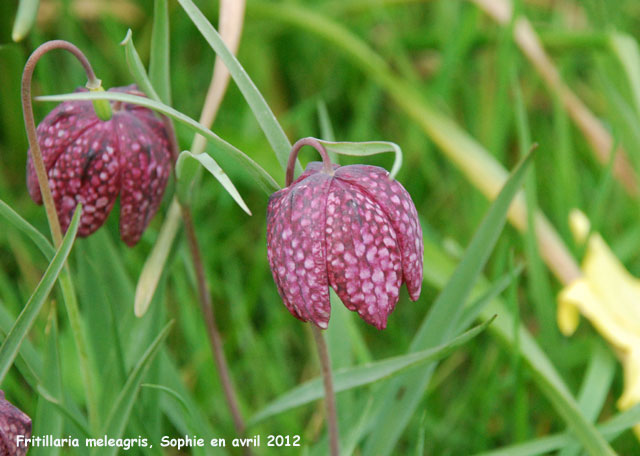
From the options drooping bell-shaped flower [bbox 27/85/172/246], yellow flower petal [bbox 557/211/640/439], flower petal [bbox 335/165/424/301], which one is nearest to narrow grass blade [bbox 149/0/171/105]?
drooping bell-shaped flower [bbox 27/85/172/246]

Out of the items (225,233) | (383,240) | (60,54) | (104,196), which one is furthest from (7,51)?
(383,240)

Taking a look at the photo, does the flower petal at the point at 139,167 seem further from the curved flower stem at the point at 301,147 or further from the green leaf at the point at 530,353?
the green leaf at the point at 530,353

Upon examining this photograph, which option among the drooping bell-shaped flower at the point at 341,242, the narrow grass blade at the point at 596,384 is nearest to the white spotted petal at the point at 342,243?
the drooping bell-shaped flower at the point at 341,242

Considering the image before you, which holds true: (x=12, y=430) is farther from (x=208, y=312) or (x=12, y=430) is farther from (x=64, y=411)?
(x=208, y=312)

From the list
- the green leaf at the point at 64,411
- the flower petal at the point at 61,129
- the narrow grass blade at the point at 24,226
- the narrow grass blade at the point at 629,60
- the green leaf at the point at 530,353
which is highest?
the narrow grass blade at the point at 629,60

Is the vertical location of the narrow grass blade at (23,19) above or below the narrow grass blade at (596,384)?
above
